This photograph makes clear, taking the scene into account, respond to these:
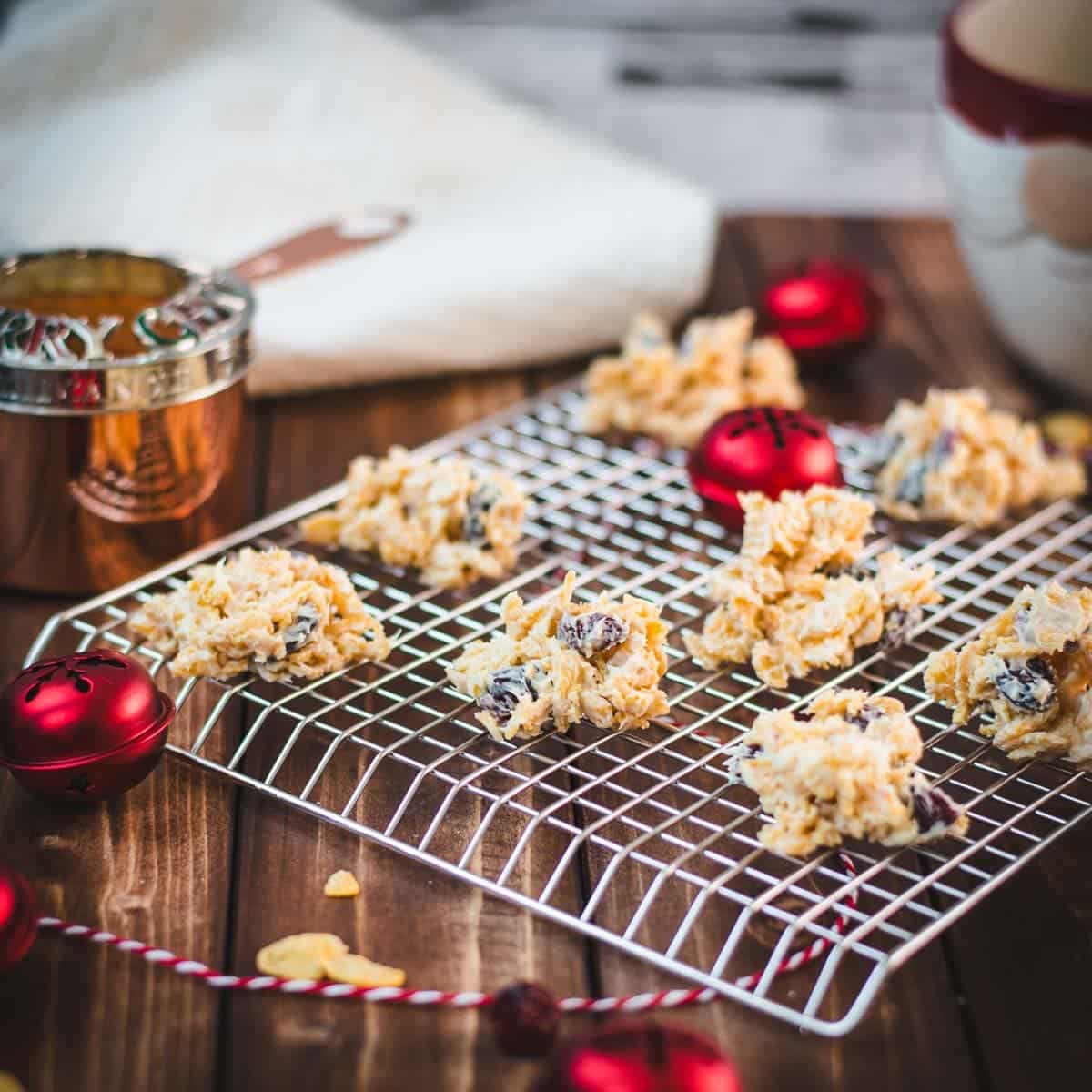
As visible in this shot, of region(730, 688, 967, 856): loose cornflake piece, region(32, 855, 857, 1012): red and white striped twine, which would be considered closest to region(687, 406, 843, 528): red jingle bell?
region(730, 688, 967, 856): loose cornflake piece

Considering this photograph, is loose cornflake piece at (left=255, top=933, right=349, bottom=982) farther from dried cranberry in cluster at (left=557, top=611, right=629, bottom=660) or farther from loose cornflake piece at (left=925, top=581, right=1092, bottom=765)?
loose cornflake piece at (left=925, top=581, right=1092, bottom=765)

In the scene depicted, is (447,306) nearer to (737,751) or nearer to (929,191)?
(737,751)

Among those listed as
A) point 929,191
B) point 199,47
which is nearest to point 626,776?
point 199,47

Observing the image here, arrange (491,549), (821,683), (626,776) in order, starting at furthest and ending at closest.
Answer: (491,549) < (821,683) < (626,776)

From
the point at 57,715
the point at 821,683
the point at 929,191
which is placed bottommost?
the point at 929,191

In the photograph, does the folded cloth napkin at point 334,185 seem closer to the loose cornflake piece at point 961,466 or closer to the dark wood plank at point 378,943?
the loose cornflake piece at point 961,466

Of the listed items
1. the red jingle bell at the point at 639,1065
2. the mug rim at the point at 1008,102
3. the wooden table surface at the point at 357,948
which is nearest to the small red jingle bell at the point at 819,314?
the mug rim at the point at 1008,102

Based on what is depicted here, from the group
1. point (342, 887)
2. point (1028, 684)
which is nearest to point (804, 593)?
point (1028, 684)
